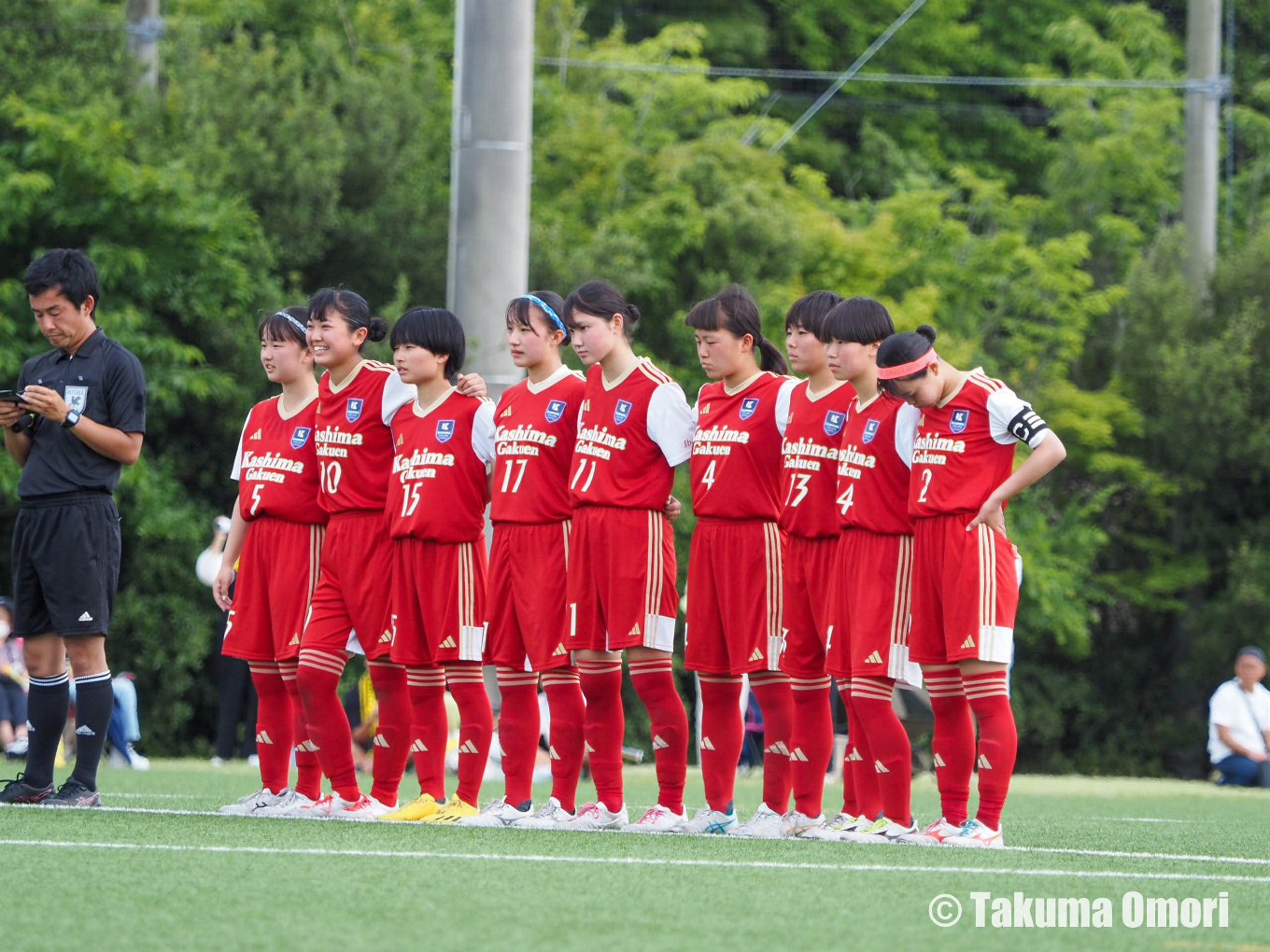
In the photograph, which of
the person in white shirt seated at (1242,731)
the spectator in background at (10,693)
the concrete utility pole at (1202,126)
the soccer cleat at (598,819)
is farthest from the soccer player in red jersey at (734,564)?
the concrete utility pole at (1202,126)

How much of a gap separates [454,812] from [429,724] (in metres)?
0.41

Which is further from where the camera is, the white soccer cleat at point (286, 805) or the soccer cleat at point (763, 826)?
the white soccer cleat at point (286, 805)

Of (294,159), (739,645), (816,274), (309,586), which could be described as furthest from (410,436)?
(816,274)

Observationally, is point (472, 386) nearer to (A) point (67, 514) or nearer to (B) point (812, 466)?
(B) point (812, 466)

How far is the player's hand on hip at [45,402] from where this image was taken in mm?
7035

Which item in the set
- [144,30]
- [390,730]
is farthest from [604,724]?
[144,30]

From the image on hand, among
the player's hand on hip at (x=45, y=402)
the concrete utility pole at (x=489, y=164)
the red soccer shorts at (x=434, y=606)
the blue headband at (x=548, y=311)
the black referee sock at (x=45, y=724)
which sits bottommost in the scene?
the black referee sock at (x=45, y=724)

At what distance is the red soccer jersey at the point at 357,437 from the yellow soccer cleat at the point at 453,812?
4.18 ft

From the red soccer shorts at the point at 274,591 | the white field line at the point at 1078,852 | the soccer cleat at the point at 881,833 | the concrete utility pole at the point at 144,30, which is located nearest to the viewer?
the white field line at the point at 1078,852

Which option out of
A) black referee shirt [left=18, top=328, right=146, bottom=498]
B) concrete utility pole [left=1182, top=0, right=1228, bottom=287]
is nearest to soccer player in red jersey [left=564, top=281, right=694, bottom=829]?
black referee shirt [left=18, top=328, right=146, bottom=498]

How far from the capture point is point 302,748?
746 centimetres

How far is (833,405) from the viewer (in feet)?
22.8

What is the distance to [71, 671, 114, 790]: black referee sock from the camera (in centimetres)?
719

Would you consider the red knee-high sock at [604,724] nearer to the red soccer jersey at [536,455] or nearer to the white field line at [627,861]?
the red soccer jersey at [536,455]
